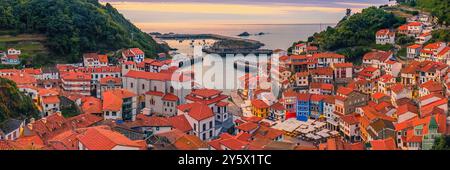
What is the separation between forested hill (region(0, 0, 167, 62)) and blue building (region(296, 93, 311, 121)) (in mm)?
8122

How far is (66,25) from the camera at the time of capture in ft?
57.2

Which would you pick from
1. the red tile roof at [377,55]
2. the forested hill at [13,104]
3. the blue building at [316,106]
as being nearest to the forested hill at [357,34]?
the red tile roof at [377,55]

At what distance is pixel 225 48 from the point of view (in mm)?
24422

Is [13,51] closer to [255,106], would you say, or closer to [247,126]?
[255,106]

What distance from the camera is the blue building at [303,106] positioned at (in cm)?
1113

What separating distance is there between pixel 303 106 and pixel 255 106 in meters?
1.05

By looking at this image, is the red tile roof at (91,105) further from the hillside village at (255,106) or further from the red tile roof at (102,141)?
the red tile roof at (102,141)

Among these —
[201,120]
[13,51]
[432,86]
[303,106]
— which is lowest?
[303,106]

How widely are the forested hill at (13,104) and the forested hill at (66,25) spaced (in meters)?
6.78

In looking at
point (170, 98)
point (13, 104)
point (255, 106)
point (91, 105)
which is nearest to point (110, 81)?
point (91, 105)
